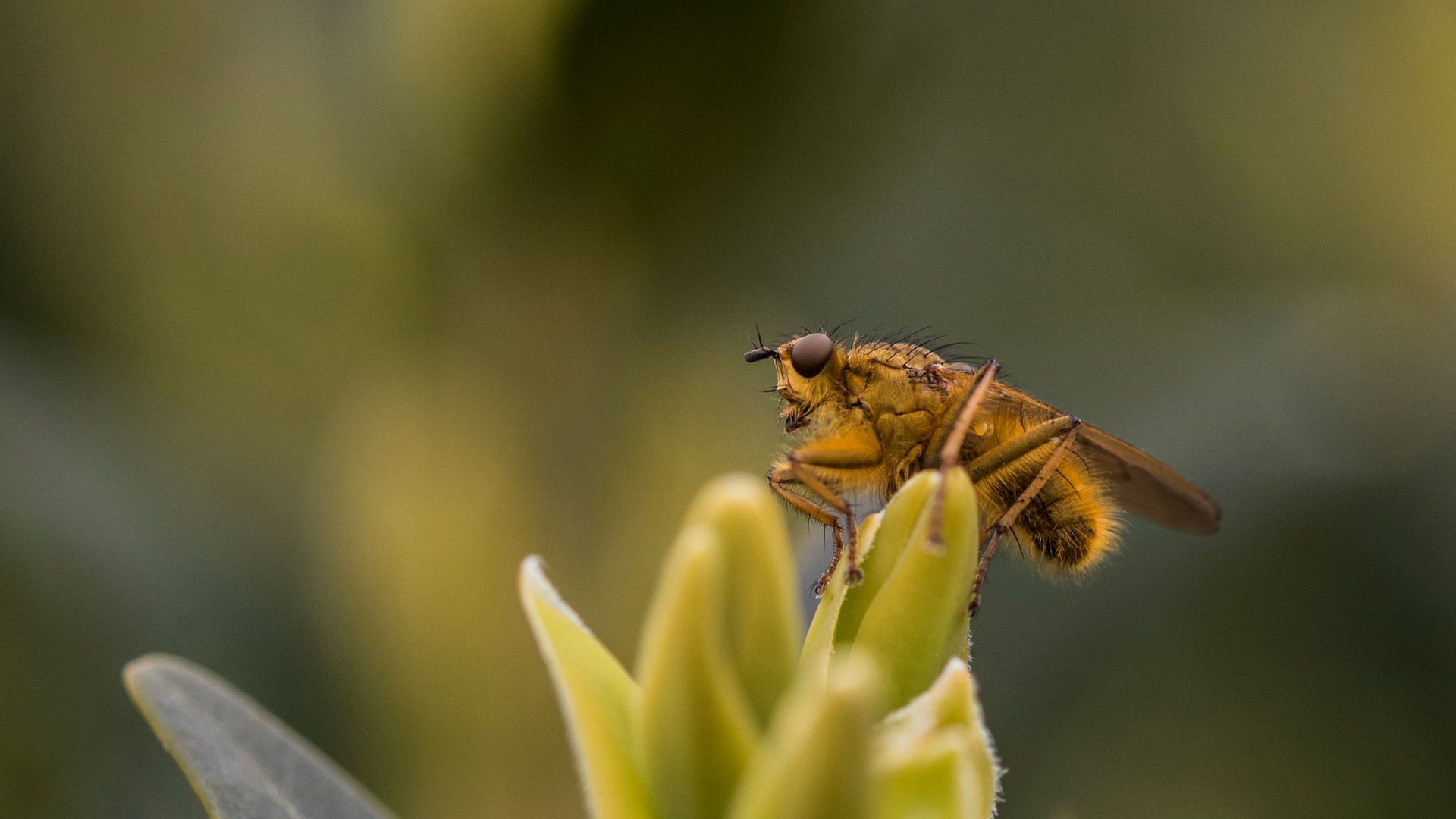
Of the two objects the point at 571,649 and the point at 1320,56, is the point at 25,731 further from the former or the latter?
the point at 1320,56

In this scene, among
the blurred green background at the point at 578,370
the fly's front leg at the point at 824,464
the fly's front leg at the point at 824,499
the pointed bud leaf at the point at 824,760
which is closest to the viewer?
the pointed bud leaf at the point at 824,760

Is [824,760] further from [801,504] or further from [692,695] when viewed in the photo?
[801,504]

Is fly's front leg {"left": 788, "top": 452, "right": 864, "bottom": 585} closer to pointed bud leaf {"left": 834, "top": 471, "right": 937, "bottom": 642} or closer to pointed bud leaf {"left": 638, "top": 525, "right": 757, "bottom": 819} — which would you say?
pointed bud leaf {"left": 834, "top": 471, "right": 937, "bottom": 642}

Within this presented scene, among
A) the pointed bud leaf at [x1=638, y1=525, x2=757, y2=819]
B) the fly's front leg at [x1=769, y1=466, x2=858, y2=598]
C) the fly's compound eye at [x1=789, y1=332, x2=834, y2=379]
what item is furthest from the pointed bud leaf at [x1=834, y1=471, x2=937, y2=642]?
the fly's compound eye at [x1=789, y1=332, x2=834, y2=379]

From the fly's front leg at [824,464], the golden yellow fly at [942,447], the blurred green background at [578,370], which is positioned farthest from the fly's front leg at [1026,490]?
the blurred green background at [578,370]

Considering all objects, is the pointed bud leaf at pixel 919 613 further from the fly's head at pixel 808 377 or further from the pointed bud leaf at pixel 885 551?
the fly's head at pixel 808 377

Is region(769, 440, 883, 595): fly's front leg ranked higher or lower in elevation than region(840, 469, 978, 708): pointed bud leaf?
higher

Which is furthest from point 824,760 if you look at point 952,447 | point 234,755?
point 952,447
